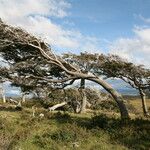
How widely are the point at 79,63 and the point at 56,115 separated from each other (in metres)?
13.9

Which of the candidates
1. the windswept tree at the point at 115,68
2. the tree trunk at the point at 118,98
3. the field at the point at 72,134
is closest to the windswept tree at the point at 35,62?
the tree trunk at the point at 118,98

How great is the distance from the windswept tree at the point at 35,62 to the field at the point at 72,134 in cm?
428

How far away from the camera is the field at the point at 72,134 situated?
1775cm

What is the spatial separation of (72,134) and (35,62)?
30.1 feet

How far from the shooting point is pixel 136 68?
38.4 m

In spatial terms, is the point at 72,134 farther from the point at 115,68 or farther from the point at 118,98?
the point at 115,68

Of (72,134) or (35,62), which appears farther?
(35,62)

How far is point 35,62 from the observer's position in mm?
27500

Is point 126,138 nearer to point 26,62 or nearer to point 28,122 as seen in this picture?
point 28,122

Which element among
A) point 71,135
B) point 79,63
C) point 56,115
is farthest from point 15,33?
point 79,63

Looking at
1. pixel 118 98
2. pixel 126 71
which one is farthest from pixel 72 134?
pixel 126 71

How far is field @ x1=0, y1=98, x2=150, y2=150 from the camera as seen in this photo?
58.2 feet

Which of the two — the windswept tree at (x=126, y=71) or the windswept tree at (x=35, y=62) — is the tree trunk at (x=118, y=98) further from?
the windswept tree at (x=126, y=71)

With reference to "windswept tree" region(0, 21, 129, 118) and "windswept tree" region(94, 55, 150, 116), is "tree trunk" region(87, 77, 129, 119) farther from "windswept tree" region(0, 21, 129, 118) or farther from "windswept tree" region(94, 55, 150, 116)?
"windswept tree" region(94, 55, 150, 116)
